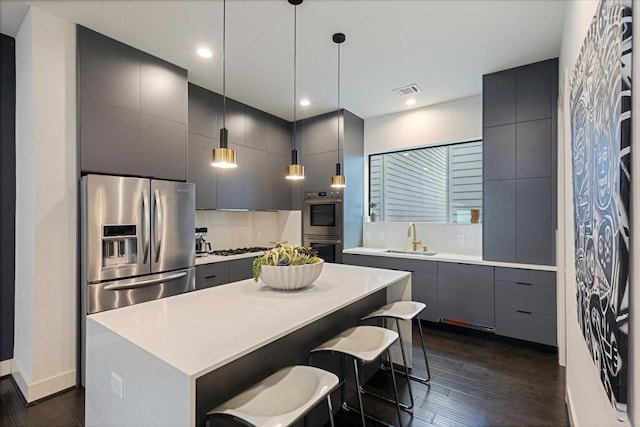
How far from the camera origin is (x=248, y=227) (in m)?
5.00

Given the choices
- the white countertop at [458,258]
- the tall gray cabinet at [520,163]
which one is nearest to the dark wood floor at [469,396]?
the white countertop at [458,258]

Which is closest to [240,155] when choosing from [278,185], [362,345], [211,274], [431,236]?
[278,185]

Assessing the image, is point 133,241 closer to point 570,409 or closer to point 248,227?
point 248,227

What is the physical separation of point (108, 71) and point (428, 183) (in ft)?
12.9

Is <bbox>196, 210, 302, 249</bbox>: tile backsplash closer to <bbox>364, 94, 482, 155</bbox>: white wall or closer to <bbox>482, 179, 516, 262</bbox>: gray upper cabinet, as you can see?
<bbox>364, 94, 482, 155</bbox>: white wall

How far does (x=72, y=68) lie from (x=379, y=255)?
3.62 meters

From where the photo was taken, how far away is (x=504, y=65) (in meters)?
3.29

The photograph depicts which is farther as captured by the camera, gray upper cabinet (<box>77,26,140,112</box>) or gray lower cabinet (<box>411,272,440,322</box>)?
gray lower cabinet (<box>411,272,440,322</box>)

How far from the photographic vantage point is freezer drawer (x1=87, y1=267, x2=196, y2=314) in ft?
8.35

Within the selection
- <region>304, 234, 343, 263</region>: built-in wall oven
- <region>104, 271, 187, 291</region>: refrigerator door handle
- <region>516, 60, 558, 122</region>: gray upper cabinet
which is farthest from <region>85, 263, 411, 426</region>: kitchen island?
<region>516, 60, 558, 122</region>: gray upper cabinet

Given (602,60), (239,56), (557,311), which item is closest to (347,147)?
(239,56)

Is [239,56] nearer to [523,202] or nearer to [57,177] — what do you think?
[57,177]

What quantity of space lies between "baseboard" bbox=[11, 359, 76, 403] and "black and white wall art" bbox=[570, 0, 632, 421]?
3336 mm

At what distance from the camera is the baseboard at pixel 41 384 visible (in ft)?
7.77
